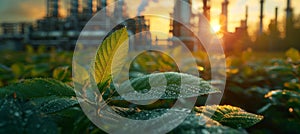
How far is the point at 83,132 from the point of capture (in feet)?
1.68

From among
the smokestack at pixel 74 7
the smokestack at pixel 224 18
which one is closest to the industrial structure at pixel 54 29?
the smokestack at pixel 74 7

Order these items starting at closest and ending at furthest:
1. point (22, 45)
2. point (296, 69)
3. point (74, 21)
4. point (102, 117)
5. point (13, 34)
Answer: point (102, 117) < point (296, 69) < point (74, 21) < point (22, 45) < point (13, 34)

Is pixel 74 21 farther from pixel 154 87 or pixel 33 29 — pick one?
pixel 154 87

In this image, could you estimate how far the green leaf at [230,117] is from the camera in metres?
0.50

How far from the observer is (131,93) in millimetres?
521

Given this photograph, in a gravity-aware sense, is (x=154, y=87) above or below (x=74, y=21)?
below

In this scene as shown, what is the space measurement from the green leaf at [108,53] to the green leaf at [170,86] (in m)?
0.04

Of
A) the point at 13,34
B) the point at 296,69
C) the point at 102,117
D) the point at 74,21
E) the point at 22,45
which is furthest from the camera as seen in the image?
the point at 13,34

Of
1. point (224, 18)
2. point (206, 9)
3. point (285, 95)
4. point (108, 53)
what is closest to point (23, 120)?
point (108, 53)

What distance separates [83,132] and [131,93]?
10cm

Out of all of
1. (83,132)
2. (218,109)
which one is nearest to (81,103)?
(83,132)

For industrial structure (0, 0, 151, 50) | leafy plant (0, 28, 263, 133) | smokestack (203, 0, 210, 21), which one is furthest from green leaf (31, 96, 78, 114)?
industrial structure (0, 0, 151, 50)

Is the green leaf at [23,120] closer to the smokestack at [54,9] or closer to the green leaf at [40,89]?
the green leaf at [40,89]

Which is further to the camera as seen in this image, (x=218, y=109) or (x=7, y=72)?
(x=7, y=72)
